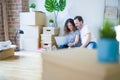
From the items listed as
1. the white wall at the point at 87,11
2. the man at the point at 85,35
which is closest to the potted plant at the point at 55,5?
the white wall at the point at 87,11

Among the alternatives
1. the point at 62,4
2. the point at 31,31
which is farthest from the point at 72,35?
the point at 31,31

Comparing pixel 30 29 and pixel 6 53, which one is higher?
pixel 30 29

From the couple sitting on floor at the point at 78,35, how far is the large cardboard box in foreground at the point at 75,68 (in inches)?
84.9

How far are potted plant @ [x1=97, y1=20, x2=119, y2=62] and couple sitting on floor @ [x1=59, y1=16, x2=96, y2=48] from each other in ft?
7.37

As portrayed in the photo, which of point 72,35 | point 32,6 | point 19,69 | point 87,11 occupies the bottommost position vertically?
point 19,69

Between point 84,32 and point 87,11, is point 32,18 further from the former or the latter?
point 84,32

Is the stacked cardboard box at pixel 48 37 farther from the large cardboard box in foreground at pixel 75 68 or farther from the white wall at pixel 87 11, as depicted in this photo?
the large cardboard box in foreground at pixel 75 68

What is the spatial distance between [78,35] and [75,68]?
8.88ft

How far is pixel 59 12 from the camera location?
5117 millimetres

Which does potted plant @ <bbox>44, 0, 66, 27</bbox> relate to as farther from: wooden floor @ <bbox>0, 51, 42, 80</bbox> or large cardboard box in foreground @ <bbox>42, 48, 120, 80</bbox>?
large cardboard box in foreground @ <bbox>42, 48, 120, 80</bbox>

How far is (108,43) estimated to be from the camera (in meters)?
0.92

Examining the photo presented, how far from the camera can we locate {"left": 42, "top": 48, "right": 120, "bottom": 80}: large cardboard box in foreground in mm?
830

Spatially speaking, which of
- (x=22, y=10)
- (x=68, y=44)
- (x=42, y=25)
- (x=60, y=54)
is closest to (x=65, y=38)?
(x=68, y=44)

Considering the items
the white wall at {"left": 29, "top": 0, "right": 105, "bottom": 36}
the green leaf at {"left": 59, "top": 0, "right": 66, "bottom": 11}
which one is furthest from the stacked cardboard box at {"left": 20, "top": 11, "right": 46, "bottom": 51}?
the green leaf at {"left": 59, "top": 0, "right": 66, "bottom": 11}
